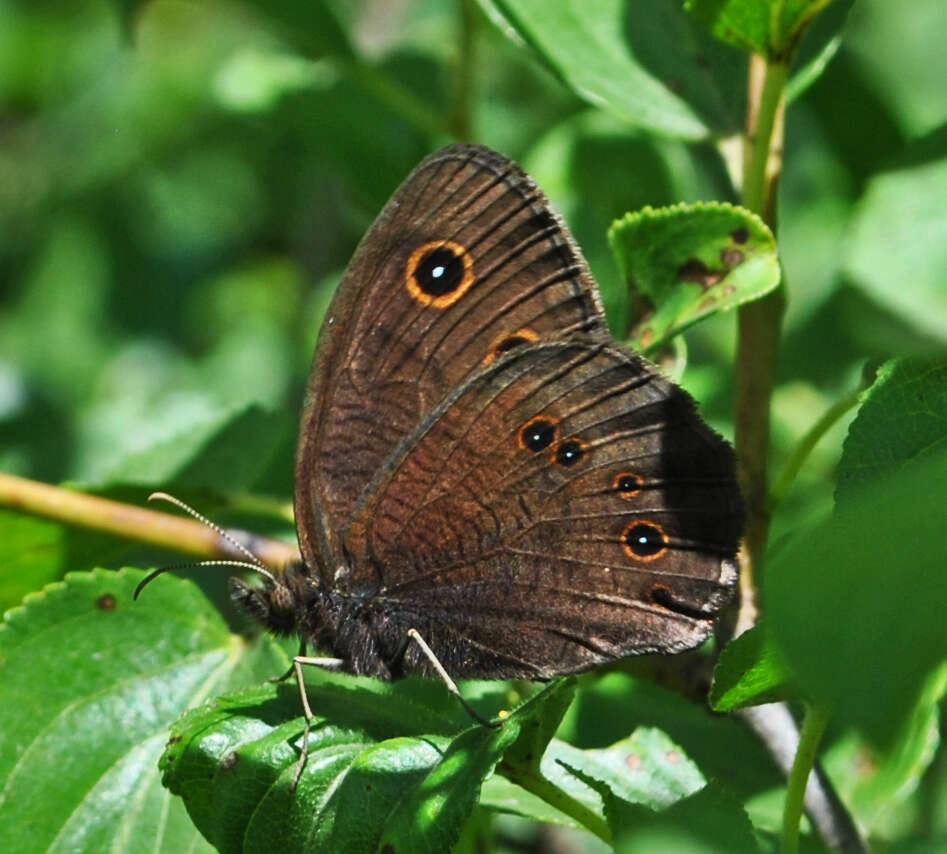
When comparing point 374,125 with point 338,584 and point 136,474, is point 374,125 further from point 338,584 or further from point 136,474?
point 338,584

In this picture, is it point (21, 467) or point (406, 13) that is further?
point (406, 13)

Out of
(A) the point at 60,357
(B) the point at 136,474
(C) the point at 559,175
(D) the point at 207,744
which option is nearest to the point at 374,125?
(C) the point at 559,175

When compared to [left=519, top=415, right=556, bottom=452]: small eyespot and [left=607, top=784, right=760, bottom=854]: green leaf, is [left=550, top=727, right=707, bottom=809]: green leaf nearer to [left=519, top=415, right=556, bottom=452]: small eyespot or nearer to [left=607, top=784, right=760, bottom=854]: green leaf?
[left=519, top=415, right=556, bottom=452]: small eyespot

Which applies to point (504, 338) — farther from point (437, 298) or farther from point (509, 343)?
point (437, 298)

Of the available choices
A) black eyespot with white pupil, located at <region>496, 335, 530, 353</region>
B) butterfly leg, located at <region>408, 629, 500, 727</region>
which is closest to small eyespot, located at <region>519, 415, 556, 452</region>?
black eyespot with white pupil, located at <region>496, 335, 530, 353</region>

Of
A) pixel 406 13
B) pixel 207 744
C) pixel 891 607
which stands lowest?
pixel 207 744

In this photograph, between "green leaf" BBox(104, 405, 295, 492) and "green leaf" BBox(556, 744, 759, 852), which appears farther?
"green leaf" BBox(104, 405, 295, 492)
